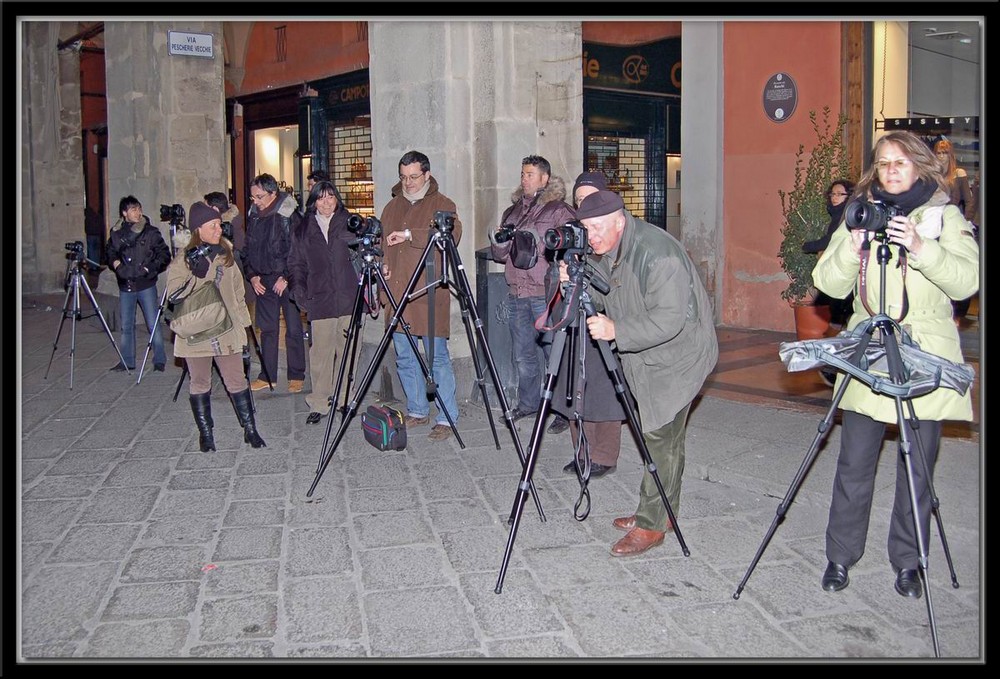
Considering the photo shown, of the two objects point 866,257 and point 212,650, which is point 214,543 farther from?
point 866,257

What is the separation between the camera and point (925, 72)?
1011cm

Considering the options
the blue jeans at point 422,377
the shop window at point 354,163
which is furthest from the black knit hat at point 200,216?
the shop window at point 354,163

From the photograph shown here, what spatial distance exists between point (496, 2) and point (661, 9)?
27.7 inches

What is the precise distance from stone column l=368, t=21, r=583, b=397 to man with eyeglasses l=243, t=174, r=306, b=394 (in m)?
1.20

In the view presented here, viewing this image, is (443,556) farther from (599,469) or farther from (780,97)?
(780,97)

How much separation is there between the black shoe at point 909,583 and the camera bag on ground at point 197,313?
4233mm

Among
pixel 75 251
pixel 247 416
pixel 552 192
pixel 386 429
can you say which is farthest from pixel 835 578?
pixel 75 251

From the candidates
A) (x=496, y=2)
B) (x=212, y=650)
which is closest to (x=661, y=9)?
(x=496, y=2)

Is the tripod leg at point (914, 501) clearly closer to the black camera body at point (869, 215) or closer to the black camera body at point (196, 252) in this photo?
the black camera body at point (869, 215)

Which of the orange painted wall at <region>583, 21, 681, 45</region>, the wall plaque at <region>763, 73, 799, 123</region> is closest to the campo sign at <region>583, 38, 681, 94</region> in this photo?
the orange painted wall at <region>583, 21, 681, 45</region>

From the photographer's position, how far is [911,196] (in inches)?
151

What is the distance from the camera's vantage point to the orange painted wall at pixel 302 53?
48.4ft
